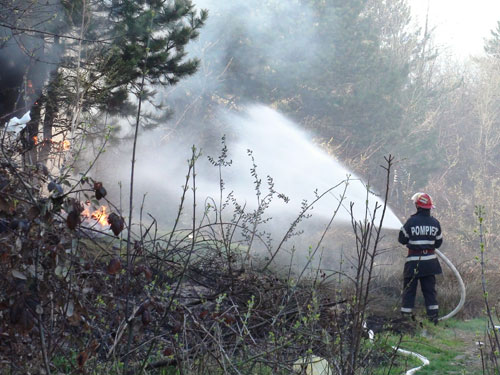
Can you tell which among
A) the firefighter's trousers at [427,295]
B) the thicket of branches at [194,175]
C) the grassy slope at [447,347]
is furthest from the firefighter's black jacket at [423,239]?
the thicket of branches at [194,175]

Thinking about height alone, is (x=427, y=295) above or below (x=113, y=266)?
above

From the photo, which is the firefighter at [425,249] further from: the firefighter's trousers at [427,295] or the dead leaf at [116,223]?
the dead leaf at [116,223]

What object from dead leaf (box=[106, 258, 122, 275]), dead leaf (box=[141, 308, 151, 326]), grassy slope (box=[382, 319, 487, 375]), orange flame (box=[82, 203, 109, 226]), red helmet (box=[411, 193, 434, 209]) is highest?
red helmet (box=[411, 193, 434, 209])

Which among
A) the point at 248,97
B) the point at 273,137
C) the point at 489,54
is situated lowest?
the point at 273,137

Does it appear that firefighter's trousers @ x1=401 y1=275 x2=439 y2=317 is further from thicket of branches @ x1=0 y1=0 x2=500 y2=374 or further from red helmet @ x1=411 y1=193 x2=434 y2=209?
thicket of branches @ x1=0 y1=0 x2=500 y2=374

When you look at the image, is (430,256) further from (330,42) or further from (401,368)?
(330,42)

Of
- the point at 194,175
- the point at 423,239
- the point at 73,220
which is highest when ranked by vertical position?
the point at 423,239

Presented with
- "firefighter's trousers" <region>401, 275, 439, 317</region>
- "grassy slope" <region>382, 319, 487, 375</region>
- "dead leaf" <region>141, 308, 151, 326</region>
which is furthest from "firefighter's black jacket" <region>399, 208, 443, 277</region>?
"dead leaf" <region>141, 308, 151, 326</region>

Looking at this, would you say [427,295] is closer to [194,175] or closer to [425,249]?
[425,249]

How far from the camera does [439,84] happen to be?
29594mm

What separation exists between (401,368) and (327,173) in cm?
1455

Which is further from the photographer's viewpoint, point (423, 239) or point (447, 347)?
point (423, 239)

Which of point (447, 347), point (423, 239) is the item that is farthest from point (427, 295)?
point (447, 347)

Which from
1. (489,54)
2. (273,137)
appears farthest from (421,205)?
(489,54)
